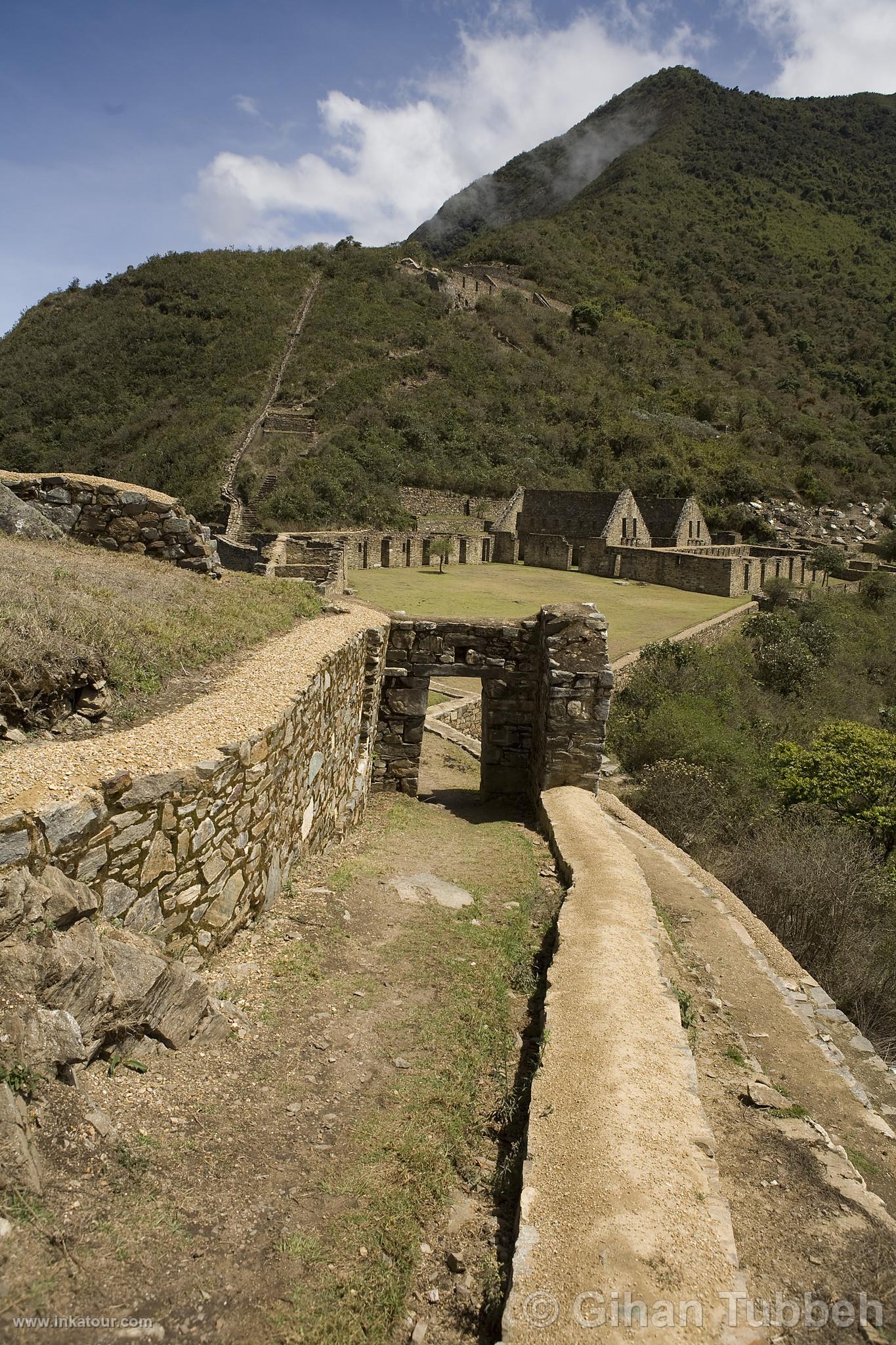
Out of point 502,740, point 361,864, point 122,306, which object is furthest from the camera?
point 122,306

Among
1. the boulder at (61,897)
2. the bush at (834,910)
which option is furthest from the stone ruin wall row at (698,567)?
the boulder at (61,897)

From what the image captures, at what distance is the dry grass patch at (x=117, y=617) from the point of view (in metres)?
5.08

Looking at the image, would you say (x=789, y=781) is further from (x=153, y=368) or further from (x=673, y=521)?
(x=153, y=368)

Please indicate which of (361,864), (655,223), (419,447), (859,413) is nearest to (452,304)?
(419,447)

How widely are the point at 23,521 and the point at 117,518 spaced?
1.10 meters

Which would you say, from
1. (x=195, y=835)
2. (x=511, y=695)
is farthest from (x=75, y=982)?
(x=511, y=695)

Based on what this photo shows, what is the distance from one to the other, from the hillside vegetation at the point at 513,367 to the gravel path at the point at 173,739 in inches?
1053

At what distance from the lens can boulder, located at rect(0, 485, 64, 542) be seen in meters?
9.70

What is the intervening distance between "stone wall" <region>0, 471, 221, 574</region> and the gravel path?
137 inches

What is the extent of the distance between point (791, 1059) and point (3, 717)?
17.7 feet

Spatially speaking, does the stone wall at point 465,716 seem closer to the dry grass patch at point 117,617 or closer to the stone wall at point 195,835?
the dry grass patch at point 117,617

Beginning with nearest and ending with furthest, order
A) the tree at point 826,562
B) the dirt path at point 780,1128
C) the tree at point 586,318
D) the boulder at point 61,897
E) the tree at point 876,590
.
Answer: the boulder at point 61,897
the dirt path at point 780,1128
the tree at point 876,590
the tree at point 826,562
the tree at point 586,318

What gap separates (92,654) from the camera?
5.33m

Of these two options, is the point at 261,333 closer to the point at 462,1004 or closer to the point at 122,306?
the point at 122,306
